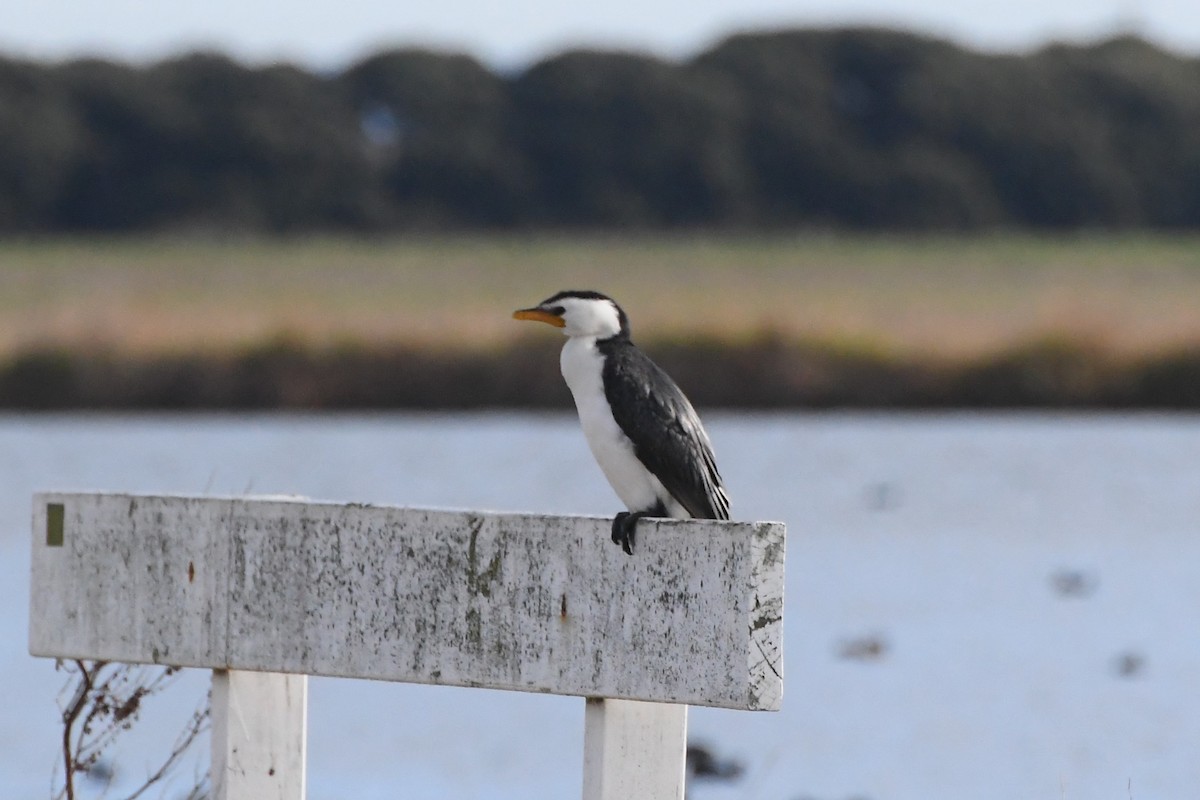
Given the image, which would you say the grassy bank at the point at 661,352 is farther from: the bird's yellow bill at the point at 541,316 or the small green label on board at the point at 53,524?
the small green label on board at the point at 53,524

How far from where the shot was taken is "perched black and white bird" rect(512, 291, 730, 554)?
441 cm

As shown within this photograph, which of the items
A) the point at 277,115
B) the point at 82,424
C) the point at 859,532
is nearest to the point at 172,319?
the point at 82,424

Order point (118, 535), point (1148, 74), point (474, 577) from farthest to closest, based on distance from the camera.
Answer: point (1148, 74) → point (118, 535) → point (474, 577)

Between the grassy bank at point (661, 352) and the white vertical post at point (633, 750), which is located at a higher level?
the grassy bank at point (661, 352)

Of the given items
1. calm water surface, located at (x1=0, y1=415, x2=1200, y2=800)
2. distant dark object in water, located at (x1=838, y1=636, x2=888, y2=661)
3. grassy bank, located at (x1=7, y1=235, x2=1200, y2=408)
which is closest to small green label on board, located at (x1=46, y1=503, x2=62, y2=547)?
calm water surface, located at (x1=0, y1=415, x2=1200, y2=800)

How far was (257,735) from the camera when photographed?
14.0 feet

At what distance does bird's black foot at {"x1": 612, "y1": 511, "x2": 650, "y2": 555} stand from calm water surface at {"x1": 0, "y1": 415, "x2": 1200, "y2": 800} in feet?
5.94

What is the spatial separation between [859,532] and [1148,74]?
3235 centimetres

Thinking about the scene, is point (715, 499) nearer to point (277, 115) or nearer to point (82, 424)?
point (82, 424)

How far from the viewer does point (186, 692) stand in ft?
34.6

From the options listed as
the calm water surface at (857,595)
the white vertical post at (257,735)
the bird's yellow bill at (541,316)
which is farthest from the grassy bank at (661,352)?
the white vertical post at (257,735)

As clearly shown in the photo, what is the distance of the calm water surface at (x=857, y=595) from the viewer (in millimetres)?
8859

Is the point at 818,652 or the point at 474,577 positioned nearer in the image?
the point at 474,577

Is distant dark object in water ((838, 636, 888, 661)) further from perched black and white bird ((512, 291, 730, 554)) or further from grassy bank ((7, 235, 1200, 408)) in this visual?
grassy bank ((7, 235, 1200, 408))
